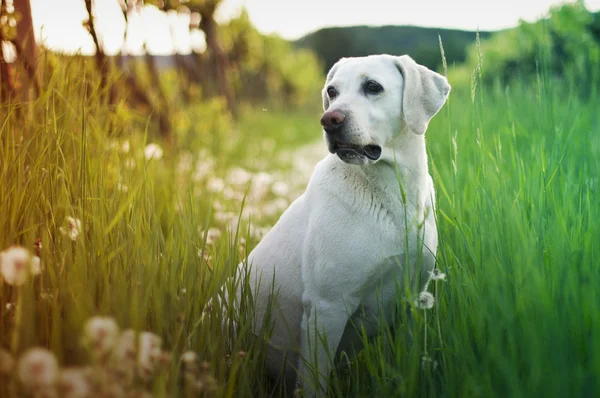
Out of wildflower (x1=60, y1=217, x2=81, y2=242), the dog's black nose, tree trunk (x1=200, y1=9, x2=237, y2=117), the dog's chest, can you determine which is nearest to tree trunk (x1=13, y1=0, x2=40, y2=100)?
wildflower (x1=60, y1=217, x2=81, y2=242)

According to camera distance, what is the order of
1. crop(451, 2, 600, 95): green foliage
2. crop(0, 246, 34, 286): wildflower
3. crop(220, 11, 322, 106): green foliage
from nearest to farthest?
1. crop(0, 246, 34, 286): wildflower
2. crop(451, 2, 600, 95): green foliage
3. crop(220, 11, 322, 106): green foliage

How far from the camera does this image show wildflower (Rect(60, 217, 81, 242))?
2018mm

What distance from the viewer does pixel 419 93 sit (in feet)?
8.77

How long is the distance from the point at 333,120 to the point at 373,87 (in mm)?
325

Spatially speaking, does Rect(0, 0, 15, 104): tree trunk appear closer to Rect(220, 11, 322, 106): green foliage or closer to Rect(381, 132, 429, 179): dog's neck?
Rect(381, 132, 429, 179): dog's neck

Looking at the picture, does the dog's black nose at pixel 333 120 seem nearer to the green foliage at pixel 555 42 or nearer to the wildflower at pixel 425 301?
the wildflower at pixel 425 301

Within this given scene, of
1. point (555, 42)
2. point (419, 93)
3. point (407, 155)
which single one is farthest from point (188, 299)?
point (555, 42)

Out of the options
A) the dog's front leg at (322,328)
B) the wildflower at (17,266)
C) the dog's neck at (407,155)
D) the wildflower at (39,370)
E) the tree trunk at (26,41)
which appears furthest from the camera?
the tree trunk at (26,41)

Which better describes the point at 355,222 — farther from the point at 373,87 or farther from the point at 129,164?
the point at 129,164

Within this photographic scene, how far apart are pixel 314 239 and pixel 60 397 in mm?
1499

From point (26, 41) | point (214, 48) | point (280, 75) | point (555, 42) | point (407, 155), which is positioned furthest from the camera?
point (280, 75)

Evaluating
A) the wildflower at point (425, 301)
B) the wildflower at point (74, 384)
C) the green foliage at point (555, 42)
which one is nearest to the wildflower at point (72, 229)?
the wildflower at point (74, 384)

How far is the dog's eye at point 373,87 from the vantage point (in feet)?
8.78

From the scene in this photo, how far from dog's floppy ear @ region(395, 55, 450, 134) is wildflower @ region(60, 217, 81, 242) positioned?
157 cm
